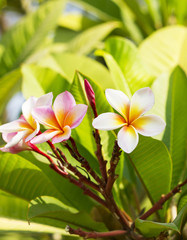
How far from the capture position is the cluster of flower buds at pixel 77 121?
552 millimetres

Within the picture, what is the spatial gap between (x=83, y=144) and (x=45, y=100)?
0.24m

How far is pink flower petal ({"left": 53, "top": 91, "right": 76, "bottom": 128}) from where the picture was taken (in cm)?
60

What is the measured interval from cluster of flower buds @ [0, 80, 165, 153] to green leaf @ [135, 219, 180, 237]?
167 millimetres

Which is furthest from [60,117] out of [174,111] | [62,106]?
[174,111]

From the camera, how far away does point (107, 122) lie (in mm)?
554

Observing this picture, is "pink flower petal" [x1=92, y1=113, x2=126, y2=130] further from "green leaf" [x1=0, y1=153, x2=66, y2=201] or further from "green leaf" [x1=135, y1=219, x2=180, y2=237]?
"green leaf" [x1=0, y1=153, x2=66, y2=201]

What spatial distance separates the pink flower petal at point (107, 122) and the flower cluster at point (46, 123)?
34 millimetres

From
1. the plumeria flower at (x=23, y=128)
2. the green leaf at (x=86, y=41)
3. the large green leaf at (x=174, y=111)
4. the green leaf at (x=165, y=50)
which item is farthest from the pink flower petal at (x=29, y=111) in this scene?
the green leaf at (x=86, y=41)

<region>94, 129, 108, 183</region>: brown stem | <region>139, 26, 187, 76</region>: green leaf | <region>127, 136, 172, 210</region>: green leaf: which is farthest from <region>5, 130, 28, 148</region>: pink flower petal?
<region>139, 26, 187, 76</region>: green leaf


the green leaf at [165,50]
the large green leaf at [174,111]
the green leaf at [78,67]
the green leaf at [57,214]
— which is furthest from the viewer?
the green leaf at [165,50]

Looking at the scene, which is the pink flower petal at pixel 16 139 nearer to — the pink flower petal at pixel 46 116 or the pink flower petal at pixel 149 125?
the pink flower petal at pixel 46 116

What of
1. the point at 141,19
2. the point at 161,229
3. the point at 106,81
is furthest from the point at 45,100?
the point at 141,19

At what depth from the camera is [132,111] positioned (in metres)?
0.59

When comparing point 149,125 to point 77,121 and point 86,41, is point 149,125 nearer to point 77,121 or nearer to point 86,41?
point 77,121
